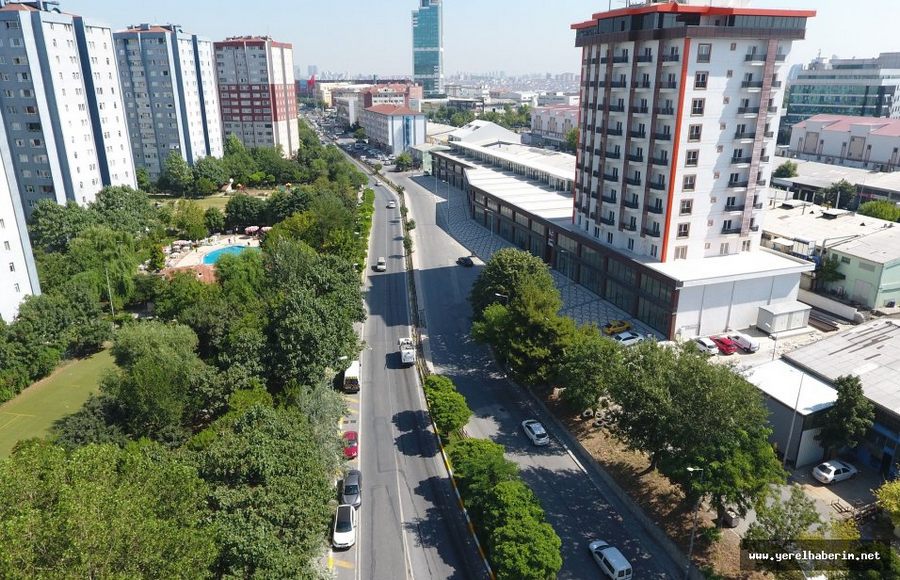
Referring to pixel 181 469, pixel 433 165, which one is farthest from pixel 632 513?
pixel 433 165

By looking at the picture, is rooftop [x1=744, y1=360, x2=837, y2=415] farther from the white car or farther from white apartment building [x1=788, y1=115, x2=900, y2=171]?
white apartment building [x1=788, y1=115, x2=900, y2=171]

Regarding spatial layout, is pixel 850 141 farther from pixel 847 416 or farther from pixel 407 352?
pixel 407 352

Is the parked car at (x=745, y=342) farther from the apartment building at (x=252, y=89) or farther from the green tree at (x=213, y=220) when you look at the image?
the apartment building at (x=252, y=89)

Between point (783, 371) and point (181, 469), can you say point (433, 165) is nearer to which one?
point (783, 371)

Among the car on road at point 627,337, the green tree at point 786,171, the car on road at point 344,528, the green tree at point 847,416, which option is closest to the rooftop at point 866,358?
the green tree at point 847,416

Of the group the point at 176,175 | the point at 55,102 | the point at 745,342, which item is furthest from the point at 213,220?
the point at 745,342

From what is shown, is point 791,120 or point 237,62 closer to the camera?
point 237,62

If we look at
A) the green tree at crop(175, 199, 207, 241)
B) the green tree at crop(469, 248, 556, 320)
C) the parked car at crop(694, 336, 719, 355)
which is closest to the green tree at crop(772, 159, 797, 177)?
the parked car at crop(694, 336, 719, 355)
